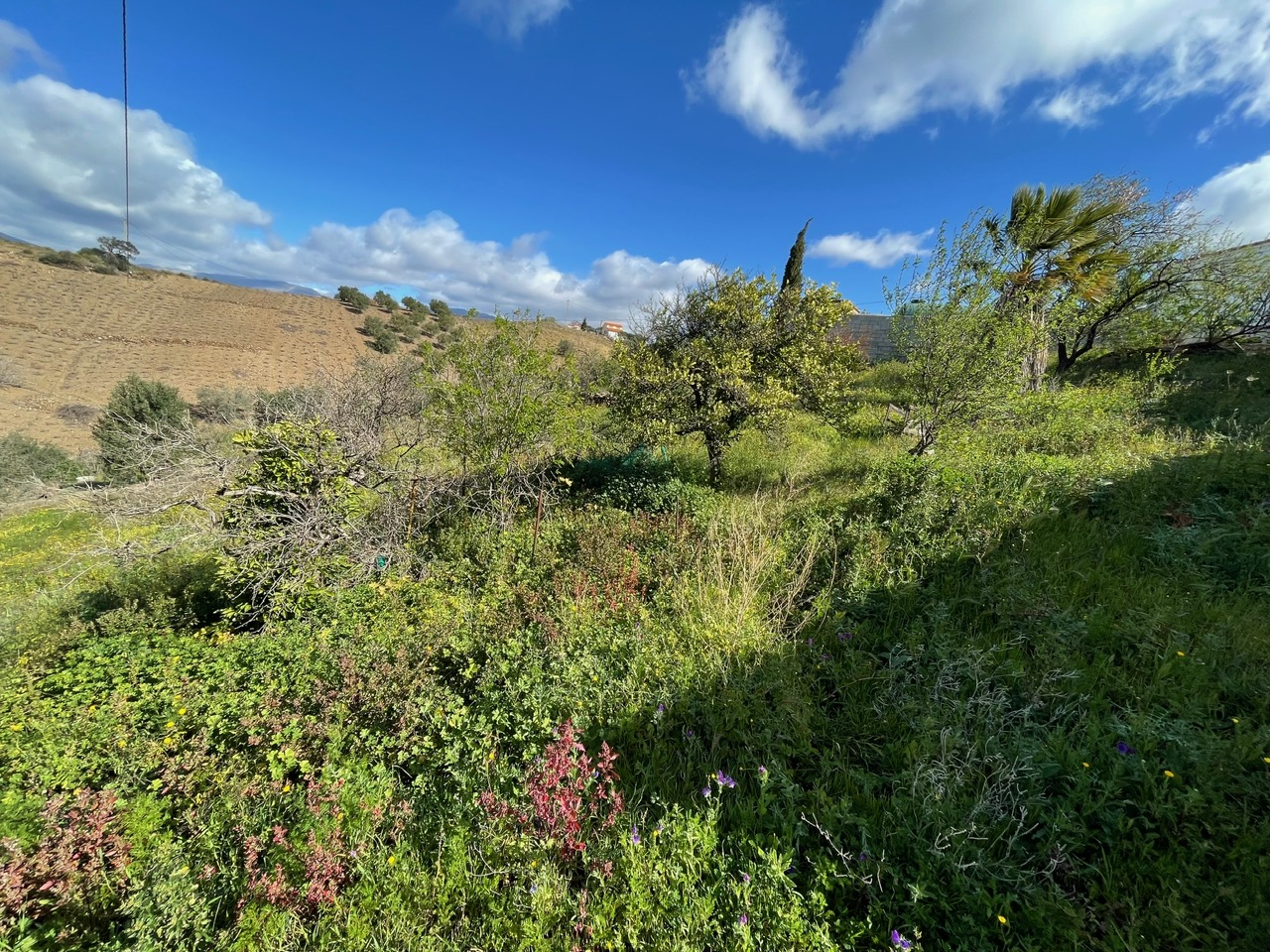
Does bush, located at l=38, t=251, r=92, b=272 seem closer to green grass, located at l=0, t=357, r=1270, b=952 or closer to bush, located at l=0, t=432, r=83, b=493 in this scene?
bush, located at l=0, t=432, r=83, b=493

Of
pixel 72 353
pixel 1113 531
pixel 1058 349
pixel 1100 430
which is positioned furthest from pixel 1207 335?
pixel 72 353

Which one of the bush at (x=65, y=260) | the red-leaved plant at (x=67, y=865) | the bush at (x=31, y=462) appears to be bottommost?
the bush at (x=31, y=462)

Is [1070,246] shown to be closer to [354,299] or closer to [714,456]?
[714,456]

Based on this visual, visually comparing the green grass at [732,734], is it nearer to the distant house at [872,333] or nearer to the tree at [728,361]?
the tree at [728,361]

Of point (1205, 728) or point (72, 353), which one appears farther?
point (72, 353)

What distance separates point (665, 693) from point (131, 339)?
124 ft

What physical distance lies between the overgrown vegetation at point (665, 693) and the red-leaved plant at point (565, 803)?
20mm

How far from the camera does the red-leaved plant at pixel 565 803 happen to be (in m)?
2.07

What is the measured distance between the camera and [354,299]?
37.2 m

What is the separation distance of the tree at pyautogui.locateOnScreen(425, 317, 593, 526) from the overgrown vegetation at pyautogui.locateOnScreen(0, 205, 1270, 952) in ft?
0.20

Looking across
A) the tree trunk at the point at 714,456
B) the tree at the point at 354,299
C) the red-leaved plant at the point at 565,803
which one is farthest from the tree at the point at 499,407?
the tree at the point at 354,299

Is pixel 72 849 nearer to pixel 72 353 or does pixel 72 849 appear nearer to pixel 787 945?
pixel 787 945

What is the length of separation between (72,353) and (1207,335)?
146 ft

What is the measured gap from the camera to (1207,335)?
1027cm
